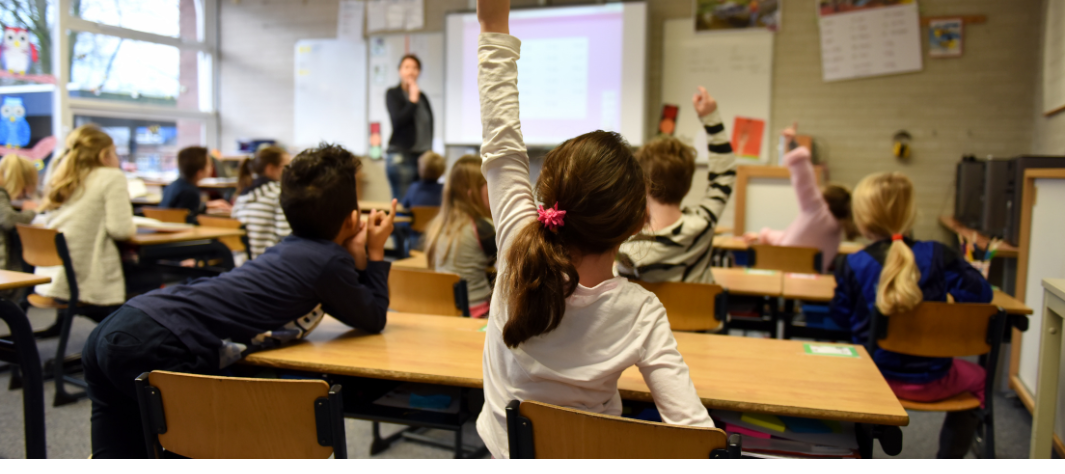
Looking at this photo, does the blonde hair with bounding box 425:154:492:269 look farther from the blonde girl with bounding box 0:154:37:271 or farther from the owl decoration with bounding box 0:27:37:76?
the owl decoration with bounding box 0:27:37:76

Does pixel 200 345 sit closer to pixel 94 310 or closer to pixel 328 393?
pixel 328 393

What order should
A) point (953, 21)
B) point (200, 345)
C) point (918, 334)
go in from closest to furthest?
1. point (200, 345)
2. point (918, 334)
3. point (953, 21)

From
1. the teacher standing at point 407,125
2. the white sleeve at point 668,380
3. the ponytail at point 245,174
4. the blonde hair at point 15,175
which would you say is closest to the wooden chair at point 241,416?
the white sleeve at point 668,380

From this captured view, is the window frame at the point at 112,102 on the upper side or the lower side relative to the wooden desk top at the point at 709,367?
upper

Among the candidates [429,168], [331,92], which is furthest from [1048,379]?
[331,92]

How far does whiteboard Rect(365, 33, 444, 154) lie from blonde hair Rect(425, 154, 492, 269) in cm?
409

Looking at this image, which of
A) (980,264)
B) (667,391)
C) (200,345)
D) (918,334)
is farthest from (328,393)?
(980,264)

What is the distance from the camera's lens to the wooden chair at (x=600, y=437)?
0.90 meters

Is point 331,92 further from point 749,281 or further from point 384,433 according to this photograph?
point 749,281

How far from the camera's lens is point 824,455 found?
122 cm

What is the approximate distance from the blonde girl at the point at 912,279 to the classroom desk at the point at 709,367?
0.62 meters

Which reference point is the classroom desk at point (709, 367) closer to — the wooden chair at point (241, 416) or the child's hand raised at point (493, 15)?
the wooden chair at point (241, 416)

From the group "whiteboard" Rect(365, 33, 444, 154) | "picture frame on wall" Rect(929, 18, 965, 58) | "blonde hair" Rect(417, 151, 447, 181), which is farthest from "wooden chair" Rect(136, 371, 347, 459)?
"picture frame on wall" Rect(929, 18, 965, 58)
